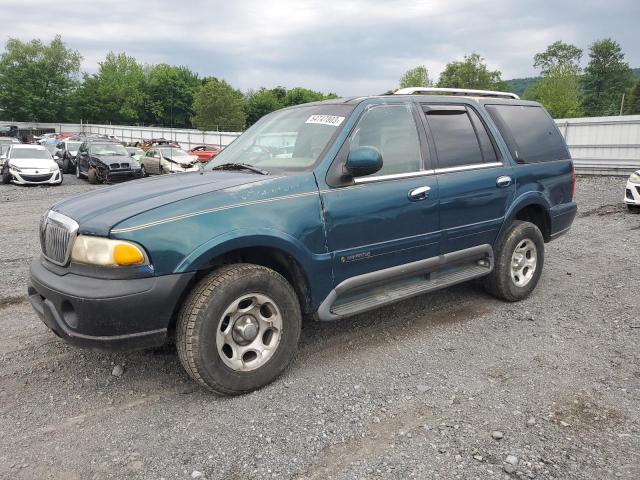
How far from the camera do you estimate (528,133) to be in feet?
16.3

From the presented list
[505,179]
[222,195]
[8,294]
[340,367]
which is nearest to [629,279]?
[505,179]

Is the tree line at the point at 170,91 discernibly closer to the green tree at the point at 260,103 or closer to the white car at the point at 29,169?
the green tree at the point at 260,103

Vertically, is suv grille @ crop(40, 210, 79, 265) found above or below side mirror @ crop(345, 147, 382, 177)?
below

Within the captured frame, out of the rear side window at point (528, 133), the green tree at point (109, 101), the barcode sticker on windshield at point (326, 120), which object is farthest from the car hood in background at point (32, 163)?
the green tree at point (109, 101)

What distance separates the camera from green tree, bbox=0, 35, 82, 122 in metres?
75.4

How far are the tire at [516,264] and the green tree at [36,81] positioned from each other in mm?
86473

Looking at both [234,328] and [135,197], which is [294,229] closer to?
[234,328]

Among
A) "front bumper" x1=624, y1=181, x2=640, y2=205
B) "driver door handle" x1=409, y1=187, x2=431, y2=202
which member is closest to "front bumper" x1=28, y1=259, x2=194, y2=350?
"driver door handle" x1=409, y1=187, x2=431, y2=202

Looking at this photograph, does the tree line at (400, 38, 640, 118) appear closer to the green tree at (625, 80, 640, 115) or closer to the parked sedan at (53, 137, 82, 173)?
the green tree at (625, 80, 640, 115)

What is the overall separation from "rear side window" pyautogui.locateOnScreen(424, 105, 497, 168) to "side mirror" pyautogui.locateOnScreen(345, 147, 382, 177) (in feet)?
2.94

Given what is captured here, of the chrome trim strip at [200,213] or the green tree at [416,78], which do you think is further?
the green tree at [416,78]

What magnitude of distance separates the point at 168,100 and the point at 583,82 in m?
67.6

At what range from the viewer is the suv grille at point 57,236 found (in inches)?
116

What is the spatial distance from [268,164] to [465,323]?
2232 mm
